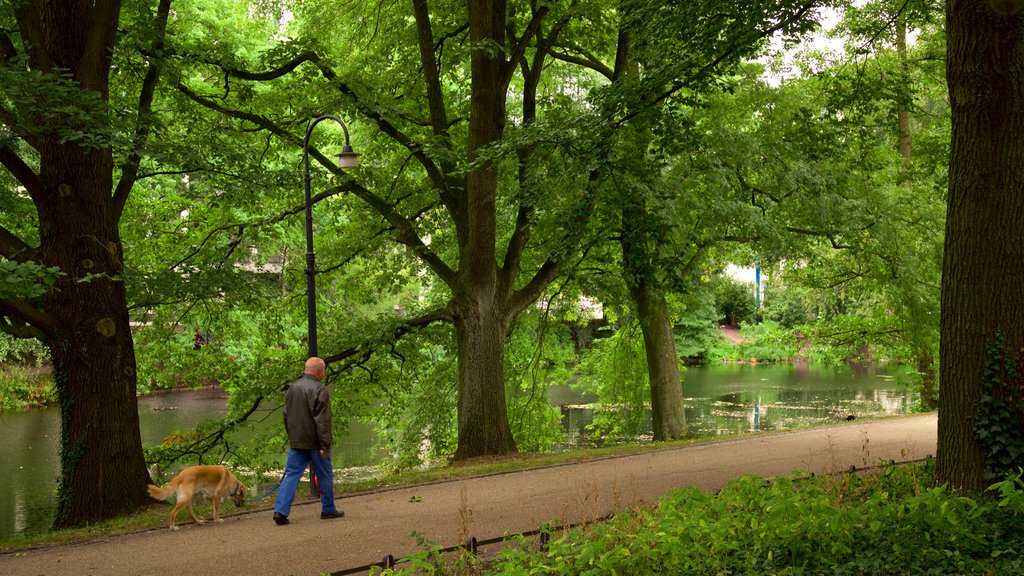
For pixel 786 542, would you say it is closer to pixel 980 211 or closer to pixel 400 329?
pixel 980 211

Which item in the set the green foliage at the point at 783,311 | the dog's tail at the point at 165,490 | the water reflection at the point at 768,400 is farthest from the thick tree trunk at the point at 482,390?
the green foliage at the point at 783,311

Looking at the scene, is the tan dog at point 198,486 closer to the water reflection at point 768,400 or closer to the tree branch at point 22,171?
the tree branch at point 22,171

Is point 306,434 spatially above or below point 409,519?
above

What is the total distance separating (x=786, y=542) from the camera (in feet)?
21.7

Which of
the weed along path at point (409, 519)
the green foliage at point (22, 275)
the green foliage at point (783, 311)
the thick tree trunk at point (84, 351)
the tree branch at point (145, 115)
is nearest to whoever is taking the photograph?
the weed along path at point (409, 519)

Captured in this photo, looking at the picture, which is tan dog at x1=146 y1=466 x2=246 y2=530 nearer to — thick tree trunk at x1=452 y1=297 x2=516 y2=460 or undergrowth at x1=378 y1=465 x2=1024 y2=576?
undergrowth at x1=378 y1=465 x2=1024 y2=576

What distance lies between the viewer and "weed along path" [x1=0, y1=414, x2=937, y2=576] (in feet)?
26.2

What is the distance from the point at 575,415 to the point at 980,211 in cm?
2549

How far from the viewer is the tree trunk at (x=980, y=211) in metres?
8.44

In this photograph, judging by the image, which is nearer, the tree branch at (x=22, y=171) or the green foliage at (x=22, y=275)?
the green foliage at (x=22, y=275)

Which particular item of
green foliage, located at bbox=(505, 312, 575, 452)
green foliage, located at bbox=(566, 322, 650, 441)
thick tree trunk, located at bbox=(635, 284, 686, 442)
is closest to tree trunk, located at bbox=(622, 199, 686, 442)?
thick tree trunk, located at bbox=(635, 284, 686, 442)

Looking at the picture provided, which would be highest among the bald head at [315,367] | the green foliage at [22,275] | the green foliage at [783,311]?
the green foliage at [783,311]

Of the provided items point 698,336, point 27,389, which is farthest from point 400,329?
point 698,336

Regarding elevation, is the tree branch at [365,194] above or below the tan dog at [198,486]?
above
